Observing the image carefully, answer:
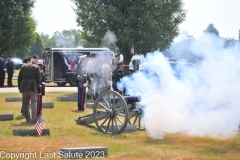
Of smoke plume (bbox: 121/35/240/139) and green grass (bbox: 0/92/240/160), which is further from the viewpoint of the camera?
smoke plume (bbox: 121/35/240/139)

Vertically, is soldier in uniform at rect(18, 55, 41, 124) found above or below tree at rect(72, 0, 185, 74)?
below

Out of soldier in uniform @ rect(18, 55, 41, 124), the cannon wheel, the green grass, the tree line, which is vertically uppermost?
the tree line

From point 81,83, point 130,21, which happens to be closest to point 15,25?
point 130,21

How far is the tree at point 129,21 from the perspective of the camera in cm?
3338

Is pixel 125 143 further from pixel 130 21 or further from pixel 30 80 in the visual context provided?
pixel 130 21

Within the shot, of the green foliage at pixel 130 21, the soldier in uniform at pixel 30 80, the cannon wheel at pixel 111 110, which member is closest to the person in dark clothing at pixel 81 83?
the soldier in uniform at pixel 30 80

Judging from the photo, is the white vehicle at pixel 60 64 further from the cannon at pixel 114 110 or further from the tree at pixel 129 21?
the cannon at pixel 114 110

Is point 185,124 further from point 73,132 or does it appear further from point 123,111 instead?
point 73,132

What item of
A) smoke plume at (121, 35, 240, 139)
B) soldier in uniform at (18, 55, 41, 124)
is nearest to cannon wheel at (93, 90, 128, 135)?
smoke plume at (121, 35, 240, 139)

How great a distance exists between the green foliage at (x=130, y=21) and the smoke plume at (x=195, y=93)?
19021mm

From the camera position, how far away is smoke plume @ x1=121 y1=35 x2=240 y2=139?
12.7 m

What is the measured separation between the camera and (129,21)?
110 feet

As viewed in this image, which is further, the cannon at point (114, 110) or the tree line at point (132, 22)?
the tree line at point (132, 22)

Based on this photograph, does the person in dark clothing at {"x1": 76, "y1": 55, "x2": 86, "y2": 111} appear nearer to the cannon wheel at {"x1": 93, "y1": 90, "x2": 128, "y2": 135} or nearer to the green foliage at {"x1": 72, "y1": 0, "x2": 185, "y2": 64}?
the cannon wheel at {"x1": 93, "y1": 90, "x2": 128, "y2": 135}
